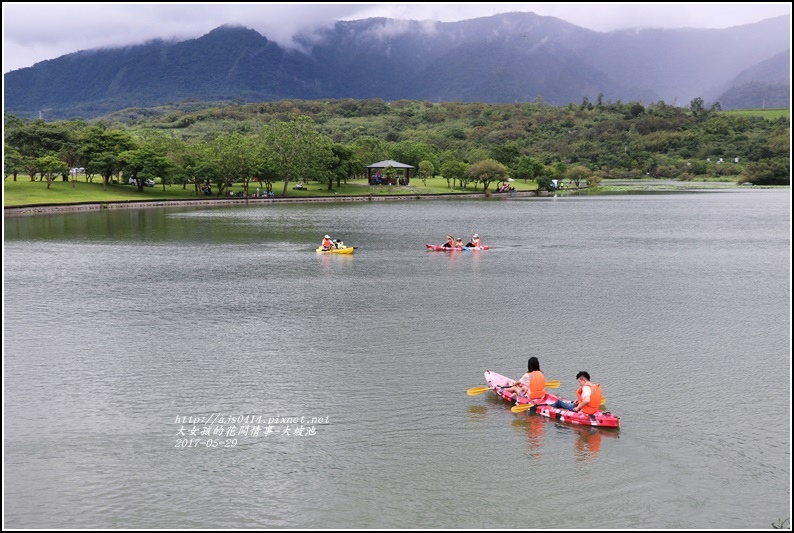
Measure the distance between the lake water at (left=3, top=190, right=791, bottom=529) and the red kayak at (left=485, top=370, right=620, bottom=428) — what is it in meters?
0.28

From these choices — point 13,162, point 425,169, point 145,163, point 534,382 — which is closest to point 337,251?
point 534,382

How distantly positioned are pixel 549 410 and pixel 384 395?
13.6ft

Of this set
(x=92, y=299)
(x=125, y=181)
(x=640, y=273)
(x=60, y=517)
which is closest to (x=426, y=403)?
(x=60, y=517)

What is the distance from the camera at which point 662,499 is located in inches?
575

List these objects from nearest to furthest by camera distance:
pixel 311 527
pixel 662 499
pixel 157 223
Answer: pixel 311 527 → pixel 662 499 → pixel 157 223

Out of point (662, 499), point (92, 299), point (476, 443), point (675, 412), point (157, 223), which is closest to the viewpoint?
point (662, 499)

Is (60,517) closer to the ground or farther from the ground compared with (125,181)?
closer to the ground

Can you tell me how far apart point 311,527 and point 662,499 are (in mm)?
6460

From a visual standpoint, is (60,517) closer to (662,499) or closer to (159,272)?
(662,499)

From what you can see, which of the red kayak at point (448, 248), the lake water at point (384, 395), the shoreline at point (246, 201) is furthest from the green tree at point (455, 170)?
the lake water at point (384, 395)

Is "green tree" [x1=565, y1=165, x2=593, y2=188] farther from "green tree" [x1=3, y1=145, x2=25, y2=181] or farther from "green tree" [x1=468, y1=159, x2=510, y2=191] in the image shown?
"green tree" [x1=3, y1=145, x2=25, y2=181]

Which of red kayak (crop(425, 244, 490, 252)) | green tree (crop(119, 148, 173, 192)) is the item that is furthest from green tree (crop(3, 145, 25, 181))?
red kayak (crop(425, 244, 490, 252))

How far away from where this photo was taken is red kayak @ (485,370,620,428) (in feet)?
58.2

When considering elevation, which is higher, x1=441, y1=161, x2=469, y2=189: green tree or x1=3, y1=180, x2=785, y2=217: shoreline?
x1=441, y1=161, x2=469, y2=189: green tree
